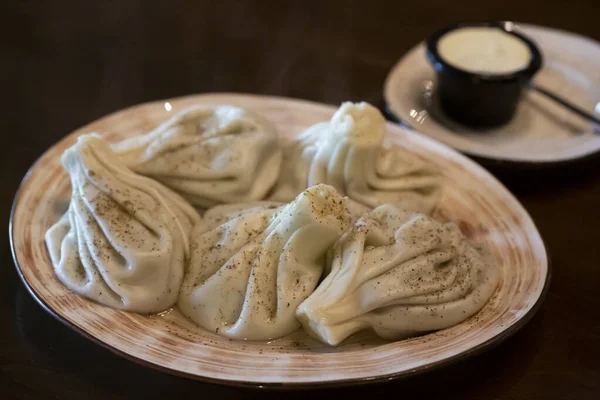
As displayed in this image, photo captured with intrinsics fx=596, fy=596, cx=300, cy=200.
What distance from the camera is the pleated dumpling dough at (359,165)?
6.50 feet

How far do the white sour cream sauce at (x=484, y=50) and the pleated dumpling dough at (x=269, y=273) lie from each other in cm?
133

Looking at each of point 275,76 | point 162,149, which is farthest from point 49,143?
point 275,76

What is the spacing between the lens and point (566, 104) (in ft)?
9.07

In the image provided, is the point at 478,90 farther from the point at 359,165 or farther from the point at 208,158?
the point at 208,158

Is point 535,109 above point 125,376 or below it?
below

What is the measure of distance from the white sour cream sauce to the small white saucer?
0.68 ft

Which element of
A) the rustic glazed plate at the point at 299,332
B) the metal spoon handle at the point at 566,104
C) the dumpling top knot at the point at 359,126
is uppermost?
the dumpling top knot at the point at 359,126

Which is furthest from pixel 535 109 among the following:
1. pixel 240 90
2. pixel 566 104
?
pixel 240 90

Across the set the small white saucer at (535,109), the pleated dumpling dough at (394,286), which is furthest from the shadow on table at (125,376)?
the small white saucer at (535,109)

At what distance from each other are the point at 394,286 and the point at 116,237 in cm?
80

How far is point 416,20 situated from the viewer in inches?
144

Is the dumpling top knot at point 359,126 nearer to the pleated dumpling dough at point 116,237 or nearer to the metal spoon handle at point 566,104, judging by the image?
the pleated dumpling dough at point 116,237

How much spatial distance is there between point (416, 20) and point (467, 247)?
7.28 ft

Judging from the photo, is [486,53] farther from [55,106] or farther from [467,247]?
[55,106]
